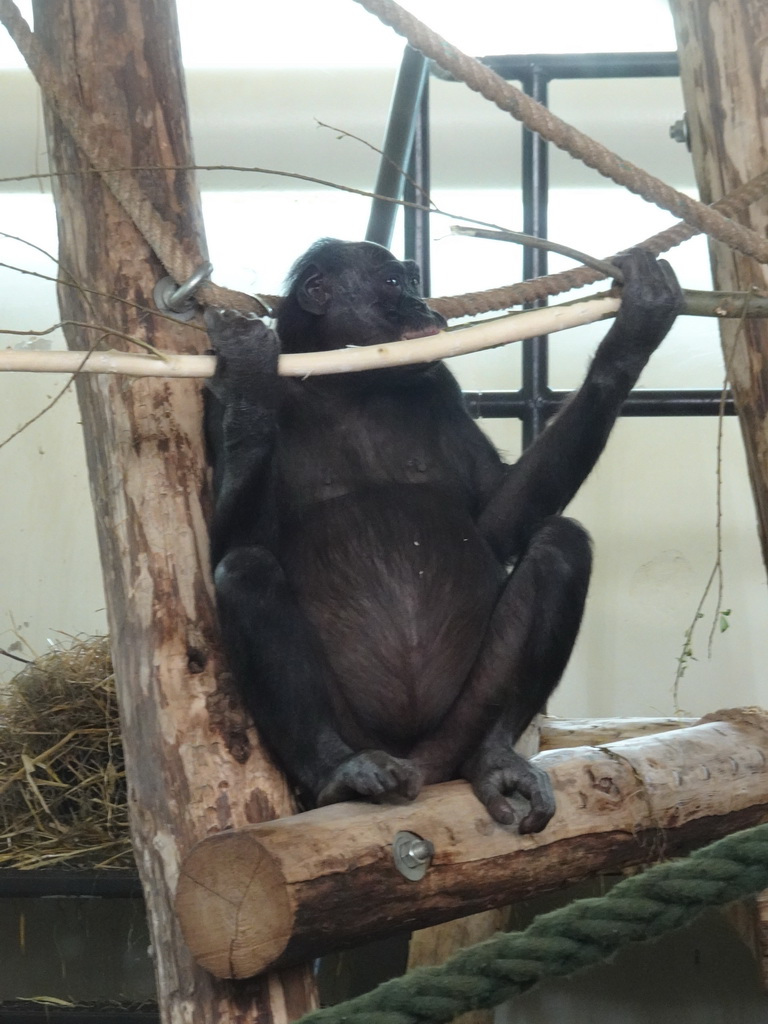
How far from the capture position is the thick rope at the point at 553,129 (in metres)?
2.07

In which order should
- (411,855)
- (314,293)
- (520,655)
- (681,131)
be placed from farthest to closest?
1. (314,293)
2. (681,131)
3. (520,655)
4. (411,855)

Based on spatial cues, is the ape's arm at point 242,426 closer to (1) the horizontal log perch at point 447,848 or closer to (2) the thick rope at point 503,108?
(2) the thick rope at point 503,108

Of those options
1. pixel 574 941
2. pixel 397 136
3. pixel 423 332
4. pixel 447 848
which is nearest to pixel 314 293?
pixel 423 332

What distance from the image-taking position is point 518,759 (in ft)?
8.26

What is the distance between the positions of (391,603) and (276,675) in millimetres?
433

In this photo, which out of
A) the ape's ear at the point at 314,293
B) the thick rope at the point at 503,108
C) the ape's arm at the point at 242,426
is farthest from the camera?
the ape's ear at the point at 314,293

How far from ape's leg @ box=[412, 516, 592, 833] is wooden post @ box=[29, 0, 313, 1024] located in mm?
450

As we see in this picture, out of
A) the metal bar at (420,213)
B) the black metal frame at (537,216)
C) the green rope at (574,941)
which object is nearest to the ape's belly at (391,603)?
the green rope at (574,941)

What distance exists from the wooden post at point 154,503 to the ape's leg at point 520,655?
450mm

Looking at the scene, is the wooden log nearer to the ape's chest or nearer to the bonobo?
the bonobo

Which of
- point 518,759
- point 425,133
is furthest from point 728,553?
point 518,759

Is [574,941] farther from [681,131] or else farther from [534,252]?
[534,252]

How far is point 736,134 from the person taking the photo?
2846 mm

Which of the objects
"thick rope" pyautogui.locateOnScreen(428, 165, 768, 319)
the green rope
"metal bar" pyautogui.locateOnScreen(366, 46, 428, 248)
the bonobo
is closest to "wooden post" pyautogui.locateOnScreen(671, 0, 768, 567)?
"thick rope" pyautogui.locateOnScreen(428, 165, 768, 319)
